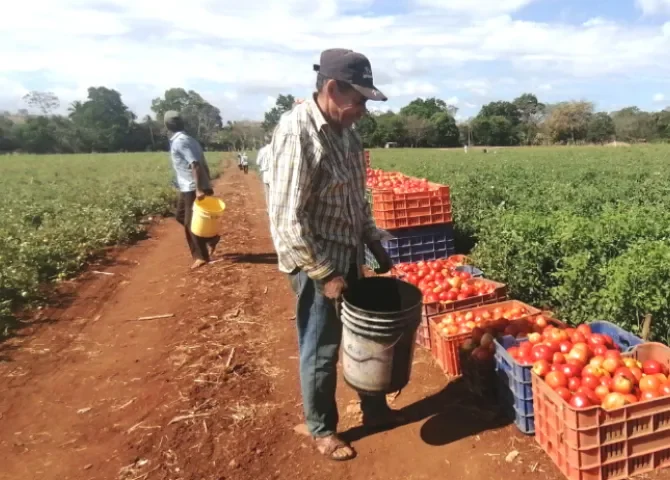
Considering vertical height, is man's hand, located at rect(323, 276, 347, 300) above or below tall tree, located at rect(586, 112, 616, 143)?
below

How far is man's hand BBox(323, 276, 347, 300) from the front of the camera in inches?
123

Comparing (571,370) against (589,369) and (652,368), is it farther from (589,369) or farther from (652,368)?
A: (652,368)

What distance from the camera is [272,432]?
13.0 feet

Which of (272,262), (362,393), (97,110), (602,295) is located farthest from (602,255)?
(97,110)

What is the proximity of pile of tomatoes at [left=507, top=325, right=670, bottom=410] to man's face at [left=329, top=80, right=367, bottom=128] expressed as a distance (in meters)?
1.96

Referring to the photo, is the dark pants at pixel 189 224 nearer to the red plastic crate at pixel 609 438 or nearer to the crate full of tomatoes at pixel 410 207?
the crate full of tomatoes at pixel 410 207

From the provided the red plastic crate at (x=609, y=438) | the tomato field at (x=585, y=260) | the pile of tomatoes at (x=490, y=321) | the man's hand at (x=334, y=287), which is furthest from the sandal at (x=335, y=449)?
the tomato field at (x=585, y=260)

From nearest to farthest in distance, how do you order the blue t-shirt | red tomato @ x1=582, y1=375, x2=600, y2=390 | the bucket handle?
the bucket handle
red tomato @ x1=582, y1=375, x2=600, y2=390
the blue t-shirt

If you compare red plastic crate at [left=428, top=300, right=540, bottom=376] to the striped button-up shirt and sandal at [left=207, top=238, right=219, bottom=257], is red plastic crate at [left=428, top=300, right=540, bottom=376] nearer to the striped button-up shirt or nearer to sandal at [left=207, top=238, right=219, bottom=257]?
the striped button-up shirt

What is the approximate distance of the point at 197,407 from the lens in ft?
14.3

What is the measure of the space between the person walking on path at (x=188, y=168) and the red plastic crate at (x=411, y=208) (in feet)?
8.29

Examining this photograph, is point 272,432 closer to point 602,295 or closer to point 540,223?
point 602,295

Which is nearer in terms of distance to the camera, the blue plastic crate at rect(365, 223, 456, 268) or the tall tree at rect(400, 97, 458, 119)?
the blue plastic crate at rect(365, 223, 456, 268)

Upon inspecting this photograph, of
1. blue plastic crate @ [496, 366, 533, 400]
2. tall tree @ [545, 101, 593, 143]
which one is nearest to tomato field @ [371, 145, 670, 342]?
blue plastic crate @ [496, 366, 533, 400]
